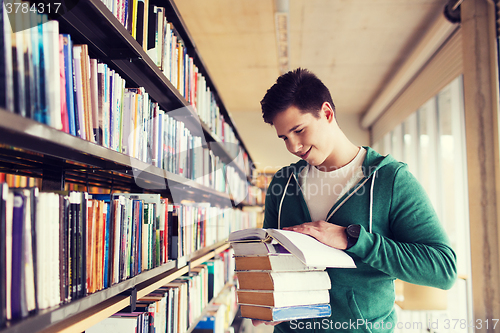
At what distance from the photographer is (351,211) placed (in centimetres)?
99

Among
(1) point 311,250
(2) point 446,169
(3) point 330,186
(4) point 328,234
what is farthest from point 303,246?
(2) point 446,169

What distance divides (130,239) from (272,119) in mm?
593

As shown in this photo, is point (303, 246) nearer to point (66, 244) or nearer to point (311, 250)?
point (311, 250)

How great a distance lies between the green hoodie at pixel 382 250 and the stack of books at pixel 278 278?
0.28ft

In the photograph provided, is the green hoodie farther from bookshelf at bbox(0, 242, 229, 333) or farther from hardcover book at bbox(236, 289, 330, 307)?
bookshelf at bbox(0, 242, 229, 333)

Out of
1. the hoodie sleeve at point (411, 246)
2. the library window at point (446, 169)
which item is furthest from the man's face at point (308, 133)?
the library window at point (446, 169)

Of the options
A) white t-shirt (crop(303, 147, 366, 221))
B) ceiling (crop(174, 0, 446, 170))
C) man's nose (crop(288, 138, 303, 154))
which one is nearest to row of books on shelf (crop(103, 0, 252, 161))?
man's nose (crop(288, 138, 303, 154))

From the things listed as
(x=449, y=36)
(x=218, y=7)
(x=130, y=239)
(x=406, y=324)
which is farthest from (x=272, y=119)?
(x=406, y=324)

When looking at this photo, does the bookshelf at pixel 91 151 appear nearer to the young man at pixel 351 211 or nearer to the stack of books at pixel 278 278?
the stack of books at pixel 278 278

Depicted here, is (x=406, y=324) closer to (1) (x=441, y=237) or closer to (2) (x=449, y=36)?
(2) (x=449, y=36)

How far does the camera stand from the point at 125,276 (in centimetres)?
90

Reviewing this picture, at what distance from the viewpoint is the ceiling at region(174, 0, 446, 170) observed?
9.67 feet

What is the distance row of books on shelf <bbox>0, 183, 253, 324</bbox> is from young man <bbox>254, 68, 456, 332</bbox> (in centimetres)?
45

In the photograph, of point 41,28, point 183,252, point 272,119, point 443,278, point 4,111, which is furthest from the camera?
point 183,252
